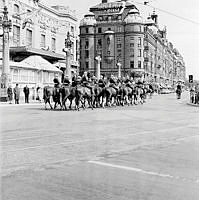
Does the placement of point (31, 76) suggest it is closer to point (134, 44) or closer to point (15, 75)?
point (15, 75)

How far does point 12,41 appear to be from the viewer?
51875 mm

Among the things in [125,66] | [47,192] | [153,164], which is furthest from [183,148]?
[125,66]

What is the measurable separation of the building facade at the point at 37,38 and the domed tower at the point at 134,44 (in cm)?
3372

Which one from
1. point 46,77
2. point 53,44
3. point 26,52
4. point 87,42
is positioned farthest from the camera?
point 87,42

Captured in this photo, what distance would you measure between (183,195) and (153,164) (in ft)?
6.65

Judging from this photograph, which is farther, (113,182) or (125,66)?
(125,66)

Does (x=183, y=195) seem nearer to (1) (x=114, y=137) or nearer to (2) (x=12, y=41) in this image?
(1) (x=114, y=137)

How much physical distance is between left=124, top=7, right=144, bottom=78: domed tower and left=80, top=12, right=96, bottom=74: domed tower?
1009 centimetres

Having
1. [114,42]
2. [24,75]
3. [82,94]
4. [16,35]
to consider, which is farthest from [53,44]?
[82,94]

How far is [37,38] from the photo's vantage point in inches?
2340

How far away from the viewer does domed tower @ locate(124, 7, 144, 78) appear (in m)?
102

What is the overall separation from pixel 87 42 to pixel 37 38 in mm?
49161

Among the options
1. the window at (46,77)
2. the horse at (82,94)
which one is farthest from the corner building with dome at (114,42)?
the horse at (82,94)

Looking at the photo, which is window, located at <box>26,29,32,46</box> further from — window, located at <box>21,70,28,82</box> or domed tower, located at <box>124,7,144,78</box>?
domed tower, located at <box>124,7,144,78</box>
